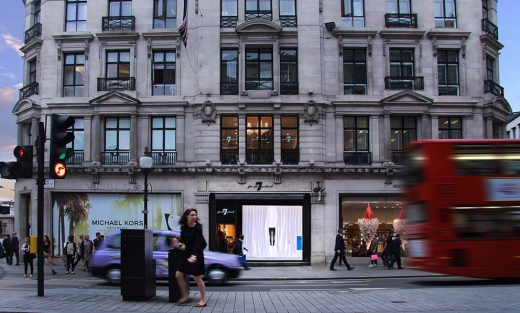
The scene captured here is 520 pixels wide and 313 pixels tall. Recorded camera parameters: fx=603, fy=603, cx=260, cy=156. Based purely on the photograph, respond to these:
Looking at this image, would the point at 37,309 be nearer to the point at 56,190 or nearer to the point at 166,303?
the point at 166,303

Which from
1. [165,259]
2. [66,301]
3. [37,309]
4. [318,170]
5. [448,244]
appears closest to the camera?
[37,309]

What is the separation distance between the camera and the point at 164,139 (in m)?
33.4

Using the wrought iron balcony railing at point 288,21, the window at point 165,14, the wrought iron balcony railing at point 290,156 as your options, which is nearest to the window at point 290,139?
the wrought iron balcony railing at point 290,156

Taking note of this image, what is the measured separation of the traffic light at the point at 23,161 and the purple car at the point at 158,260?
7.74 m

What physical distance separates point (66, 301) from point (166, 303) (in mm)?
Result: 2005

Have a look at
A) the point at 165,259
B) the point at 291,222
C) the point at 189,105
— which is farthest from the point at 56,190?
the point at 165,259

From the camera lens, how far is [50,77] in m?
34.1

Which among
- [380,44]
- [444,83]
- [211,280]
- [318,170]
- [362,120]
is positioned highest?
[380,44]

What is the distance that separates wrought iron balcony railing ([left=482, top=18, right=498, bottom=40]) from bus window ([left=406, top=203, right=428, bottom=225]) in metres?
21.9

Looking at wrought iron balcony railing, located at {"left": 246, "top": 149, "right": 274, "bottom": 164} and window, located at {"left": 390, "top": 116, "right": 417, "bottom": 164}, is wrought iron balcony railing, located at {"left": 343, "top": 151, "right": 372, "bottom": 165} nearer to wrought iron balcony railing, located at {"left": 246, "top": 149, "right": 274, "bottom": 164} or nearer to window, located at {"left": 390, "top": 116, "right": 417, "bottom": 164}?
window, located at {"left": 390, "top": 116, "right": 417, "bottom": 164}

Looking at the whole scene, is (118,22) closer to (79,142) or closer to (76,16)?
(76,16)

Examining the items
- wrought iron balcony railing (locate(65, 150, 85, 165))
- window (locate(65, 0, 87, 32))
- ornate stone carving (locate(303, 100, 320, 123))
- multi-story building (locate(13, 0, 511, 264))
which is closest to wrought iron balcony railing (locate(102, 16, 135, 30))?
multi-story building (locate(13, 0, 511, 264))

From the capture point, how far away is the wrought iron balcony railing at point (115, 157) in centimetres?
3322

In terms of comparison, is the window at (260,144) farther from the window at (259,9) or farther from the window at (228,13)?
the window at (259,9)
